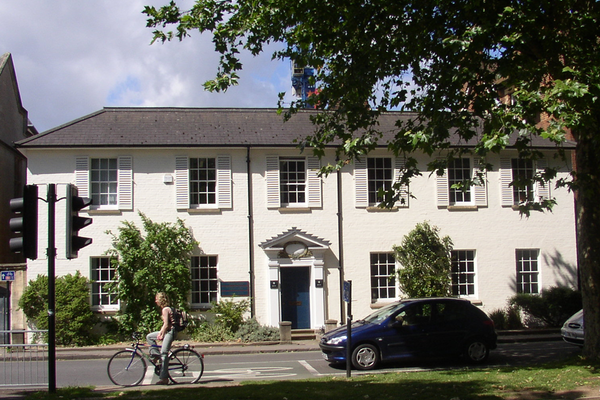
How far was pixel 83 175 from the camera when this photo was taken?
1980 cm

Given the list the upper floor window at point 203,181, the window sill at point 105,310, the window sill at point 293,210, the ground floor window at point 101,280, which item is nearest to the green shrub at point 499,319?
the window sill at point 293,210

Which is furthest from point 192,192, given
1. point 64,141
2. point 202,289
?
point 64,141

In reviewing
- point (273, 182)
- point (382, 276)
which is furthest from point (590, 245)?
point (273, 182)

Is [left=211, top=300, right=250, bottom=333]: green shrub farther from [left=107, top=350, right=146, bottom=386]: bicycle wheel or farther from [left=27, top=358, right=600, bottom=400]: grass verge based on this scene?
[left=27, top=358, right=600, bottom=400]: grass verge

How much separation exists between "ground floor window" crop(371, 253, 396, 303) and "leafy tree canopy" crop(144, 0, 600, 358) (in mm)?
9259

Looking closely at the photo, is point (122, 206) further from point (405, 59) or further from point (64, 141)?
point (405, 59)

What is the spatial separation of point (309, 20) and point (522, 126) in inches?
182

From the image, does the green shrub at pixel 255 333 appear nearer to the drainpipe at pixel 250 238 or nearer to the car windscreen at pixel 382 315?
the drainpipe at pixel 250 238

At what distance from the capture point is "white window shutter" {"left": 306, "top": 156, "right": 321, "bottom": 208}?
67.5 feet

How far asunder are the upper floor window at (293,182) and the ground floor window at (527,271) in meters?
7.97

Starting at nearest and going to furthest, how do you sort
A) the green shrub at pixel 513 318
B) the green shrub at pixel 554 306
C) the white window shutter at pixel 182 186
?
the white window shutter at pixel 182 186 < the green shrub at pixel 554 306 < the green shrub at pixel 513 318

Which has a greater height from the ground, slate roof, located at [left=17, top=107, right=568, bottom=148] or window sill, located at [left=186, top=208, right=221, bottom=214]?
slate roof, located at [left=17, top=107, right=568, bottom=148]

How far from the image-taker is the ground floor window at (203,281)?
65.8ft

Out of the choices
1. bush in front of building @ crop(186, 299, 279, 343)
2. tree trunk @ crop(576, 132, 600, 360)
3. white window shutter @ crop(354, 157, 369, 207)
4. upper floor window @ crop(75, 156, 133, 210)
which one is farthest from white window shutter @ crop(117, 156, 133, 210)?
tree trunk @ crop(576, 132, 600, 360)
